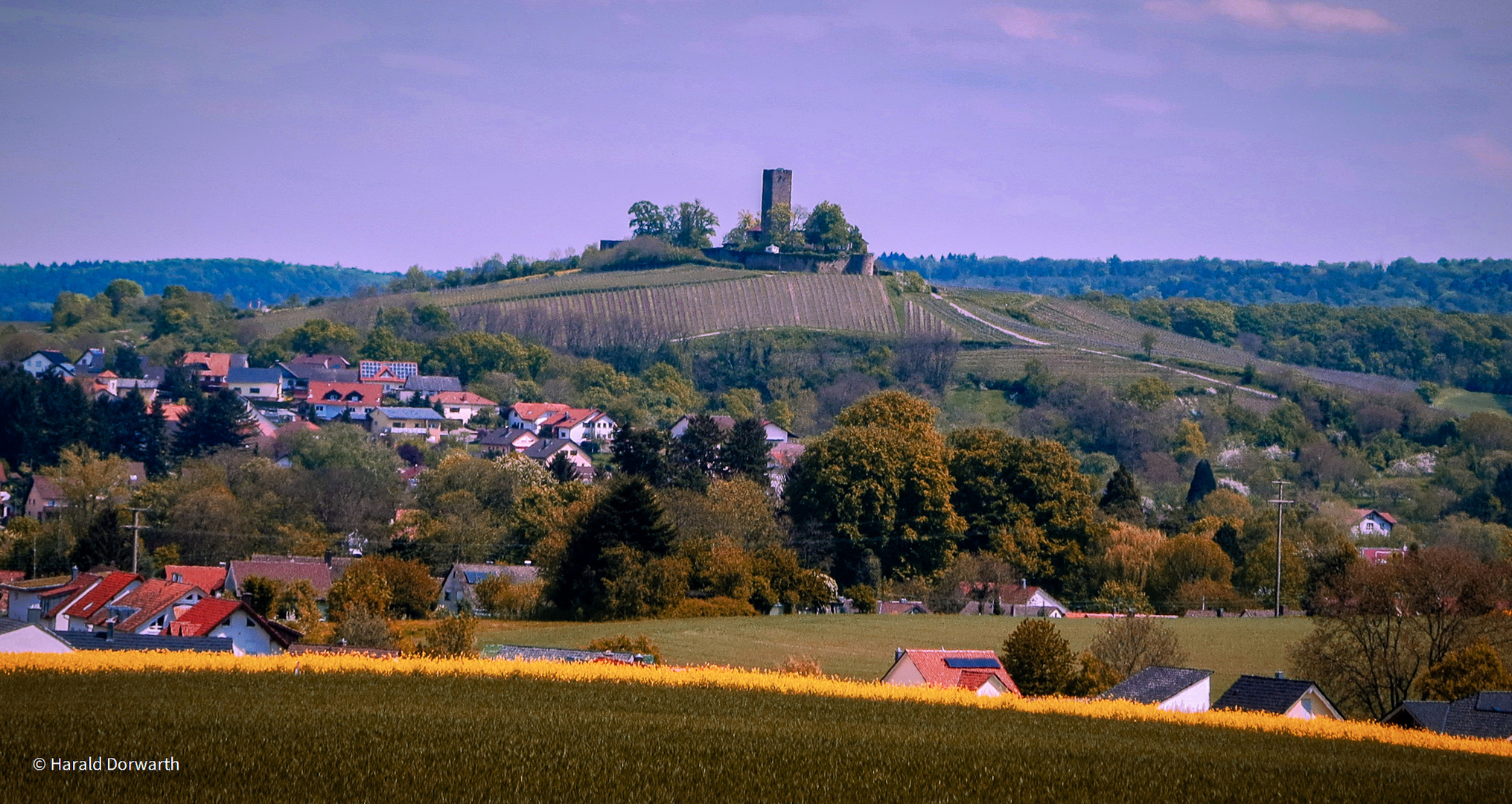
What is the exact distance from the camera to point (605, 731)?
17625 mm

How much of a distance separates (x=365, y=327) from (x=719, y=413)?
42597mm

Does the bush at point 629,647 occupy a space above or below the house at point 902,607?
above

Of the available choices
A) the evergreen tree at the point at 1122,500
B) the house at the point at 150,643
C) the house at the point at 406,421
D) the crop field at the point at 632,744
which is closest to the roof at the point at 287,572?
the house at the point at 150,643

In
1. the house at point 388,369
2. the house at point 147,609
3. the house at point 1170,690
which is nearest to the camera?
the house at point 1170,690

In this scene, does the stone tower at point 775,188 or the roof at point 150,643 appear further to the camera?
the stone tower at point 775,188

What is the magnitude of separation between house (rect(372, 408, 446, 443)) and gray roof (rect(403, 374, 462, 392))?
6525 mm

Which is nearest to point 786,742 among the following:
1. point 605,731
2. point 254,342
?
point 605,731

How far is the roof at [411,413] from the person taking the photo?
4353 inches

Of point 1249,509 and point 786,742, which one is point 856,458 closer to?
point 1249,509

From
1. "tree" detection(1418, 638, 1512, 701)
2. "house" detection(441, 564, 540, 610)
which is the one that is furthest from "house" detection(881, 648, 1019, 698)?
"house" detection(441, 564, 540, 610)

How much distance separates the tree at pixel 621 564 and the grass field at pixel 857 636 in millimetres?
1295

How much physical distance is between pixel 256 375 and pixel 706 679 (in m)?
105

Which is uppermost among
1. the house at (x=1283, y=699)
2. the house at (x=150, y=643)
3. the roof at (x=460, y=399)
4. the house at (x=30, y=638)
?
the house at (x=30, y=638)

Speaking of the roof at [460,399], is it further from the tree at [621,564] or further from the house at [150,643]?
the house at [150,643]
